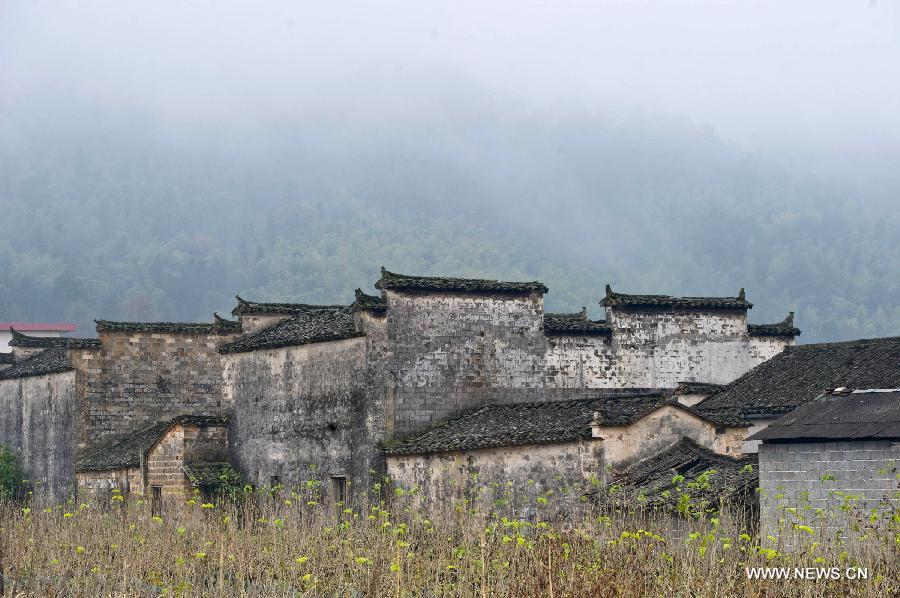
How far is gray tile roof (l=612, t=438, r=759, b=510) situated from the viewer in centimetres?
2036

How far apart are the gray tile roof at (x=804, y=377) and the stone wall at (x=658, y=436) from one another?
3.10 feet

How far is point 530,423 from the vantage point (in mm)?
27156

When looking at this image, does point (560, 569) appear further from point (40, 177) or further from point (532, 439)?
point (40, 177)

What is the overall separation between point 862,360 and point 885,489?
1279 centimetres

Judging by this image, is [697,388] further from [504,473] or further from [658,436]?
[504,473]

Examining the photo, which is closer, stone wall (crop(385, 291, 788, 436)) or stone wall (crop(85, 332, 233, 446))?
stone wall (crop(385, 291, 788, 436))

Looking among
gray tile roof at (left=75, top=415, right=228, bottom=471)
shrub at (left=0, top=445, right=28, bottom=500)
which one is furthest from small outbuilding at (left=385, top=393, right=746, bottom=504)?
shrub at (left=0, top=445, right=28, bottom=500)

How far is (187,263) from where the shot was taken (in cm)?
15150

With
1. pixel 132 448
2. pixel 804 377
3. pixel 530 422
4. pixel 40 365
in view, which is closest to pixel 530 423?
pixel 530 422

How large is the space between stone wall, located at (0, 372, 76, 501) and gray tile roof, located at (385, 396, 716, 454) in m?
12.8

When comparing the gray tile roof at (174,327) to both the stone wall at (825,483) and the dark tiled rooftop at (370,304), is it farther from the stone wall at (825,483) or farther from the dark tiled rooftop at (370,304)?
the stone wall at (825,483)

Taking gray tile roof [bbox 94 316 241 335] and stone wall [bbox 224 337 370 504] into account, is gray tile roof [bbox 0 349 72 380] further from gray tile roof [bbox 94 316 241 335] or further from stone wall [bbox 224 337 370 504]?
stone wall [bbox 224 337 370 504]

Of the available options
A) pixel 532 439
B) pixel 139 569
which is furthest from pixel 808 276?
pixel 139 569

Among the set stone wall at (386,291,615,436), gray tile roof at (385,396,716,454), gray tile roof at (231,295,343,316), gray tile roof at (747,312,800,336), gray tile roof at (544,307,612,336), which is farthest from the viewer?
gray tile roof at (231,295,343,316)
